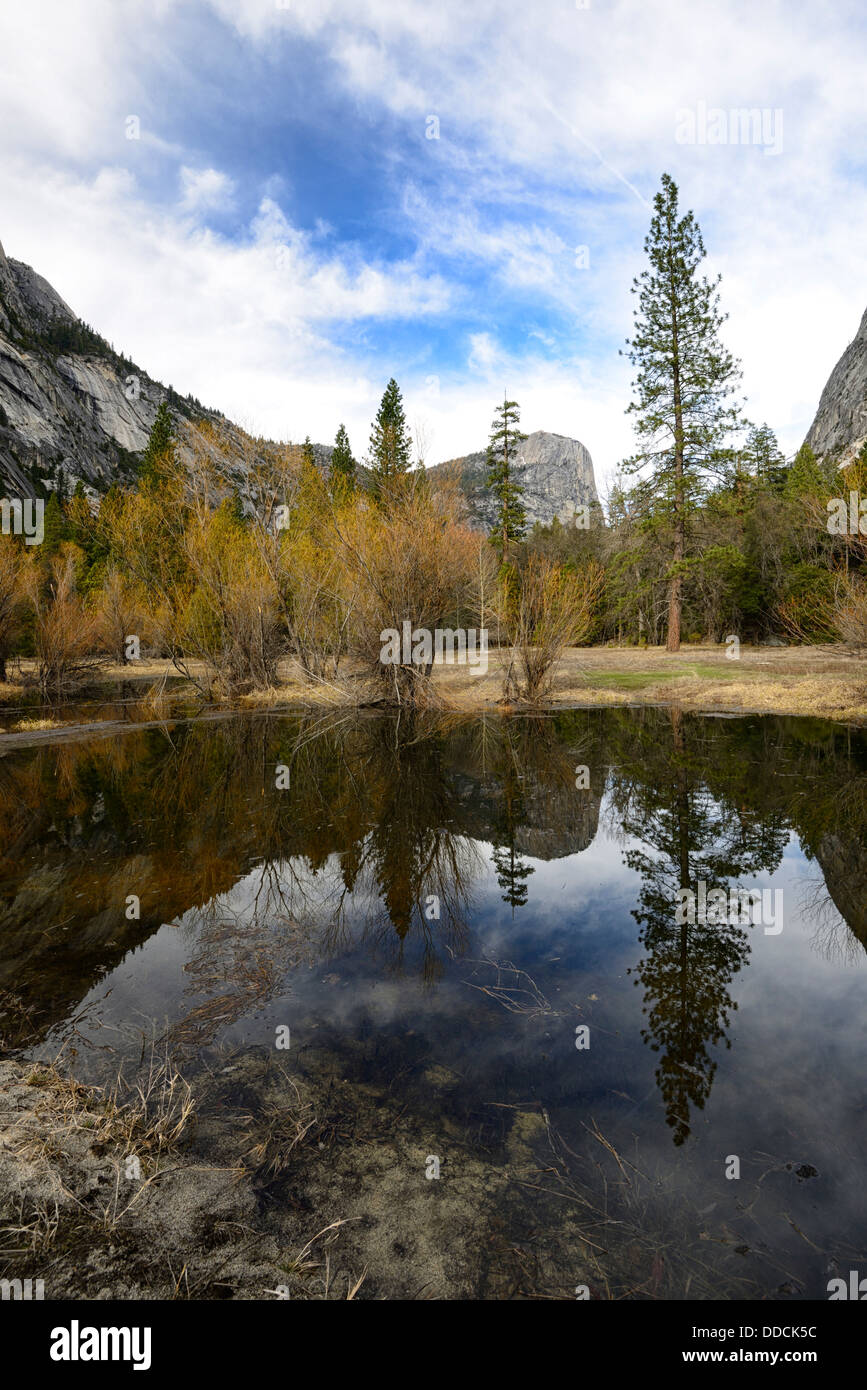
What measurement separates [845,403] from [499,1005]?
356ft

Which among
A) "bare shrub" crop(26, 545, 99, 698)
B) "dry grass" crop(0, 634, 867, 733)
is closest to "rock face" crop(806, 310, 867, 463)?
"dry grass" crop(0, 634, 867, 733)

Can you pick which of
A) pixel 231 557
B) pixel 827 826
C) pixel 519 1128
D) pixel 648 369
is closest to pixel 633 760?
pixel 827 826

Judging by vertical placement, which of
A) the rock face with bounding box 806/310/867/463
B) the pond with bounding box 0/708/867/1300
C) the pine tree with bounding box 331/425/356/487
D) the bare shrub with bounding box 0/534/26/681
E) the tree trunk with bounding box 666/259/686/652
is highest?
the rock face with bounding box 806/310/867/463

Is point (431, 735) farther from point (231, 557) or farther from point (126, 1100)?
point (126, 1100)

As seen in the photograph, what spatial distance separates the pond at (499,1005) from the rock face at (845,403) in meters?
88.0

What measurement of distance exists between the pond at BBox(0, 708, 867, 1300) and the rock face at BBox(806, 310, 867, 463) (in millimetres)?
87961

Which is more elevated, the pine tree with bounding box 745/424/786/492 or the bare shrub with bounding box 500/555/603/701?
the pine tree with bounding box 745/424/786/492

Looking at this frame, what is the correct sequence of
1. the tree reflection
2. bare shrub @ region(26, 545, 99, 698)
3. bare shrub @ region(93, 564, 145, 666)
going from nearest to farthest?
the tree reflection, bare shrub @ region(26, 545, 99, 698), bare shrub @ region(93, 564, 145, 666)

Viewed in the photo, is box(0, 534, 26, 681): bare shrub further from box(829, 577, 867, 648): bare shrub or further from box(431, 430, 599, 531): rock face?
box(431, 430, 599, 531): rock face

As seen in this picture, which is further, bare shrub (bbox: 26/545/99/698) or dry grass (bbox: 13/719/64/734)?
bare shrub (bbox: 26/545/99/698)

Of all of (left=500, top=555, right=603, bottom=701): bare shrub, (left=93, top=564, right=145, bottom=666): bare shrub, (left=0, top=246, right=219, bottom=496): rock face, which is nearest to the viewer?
(left=500, top=555, right=603, bottom=701): bare shrub

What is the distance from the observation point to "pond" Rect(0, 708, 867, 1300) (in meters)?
2.44

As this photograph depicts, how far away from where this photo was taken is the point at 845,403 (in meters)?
86.9
